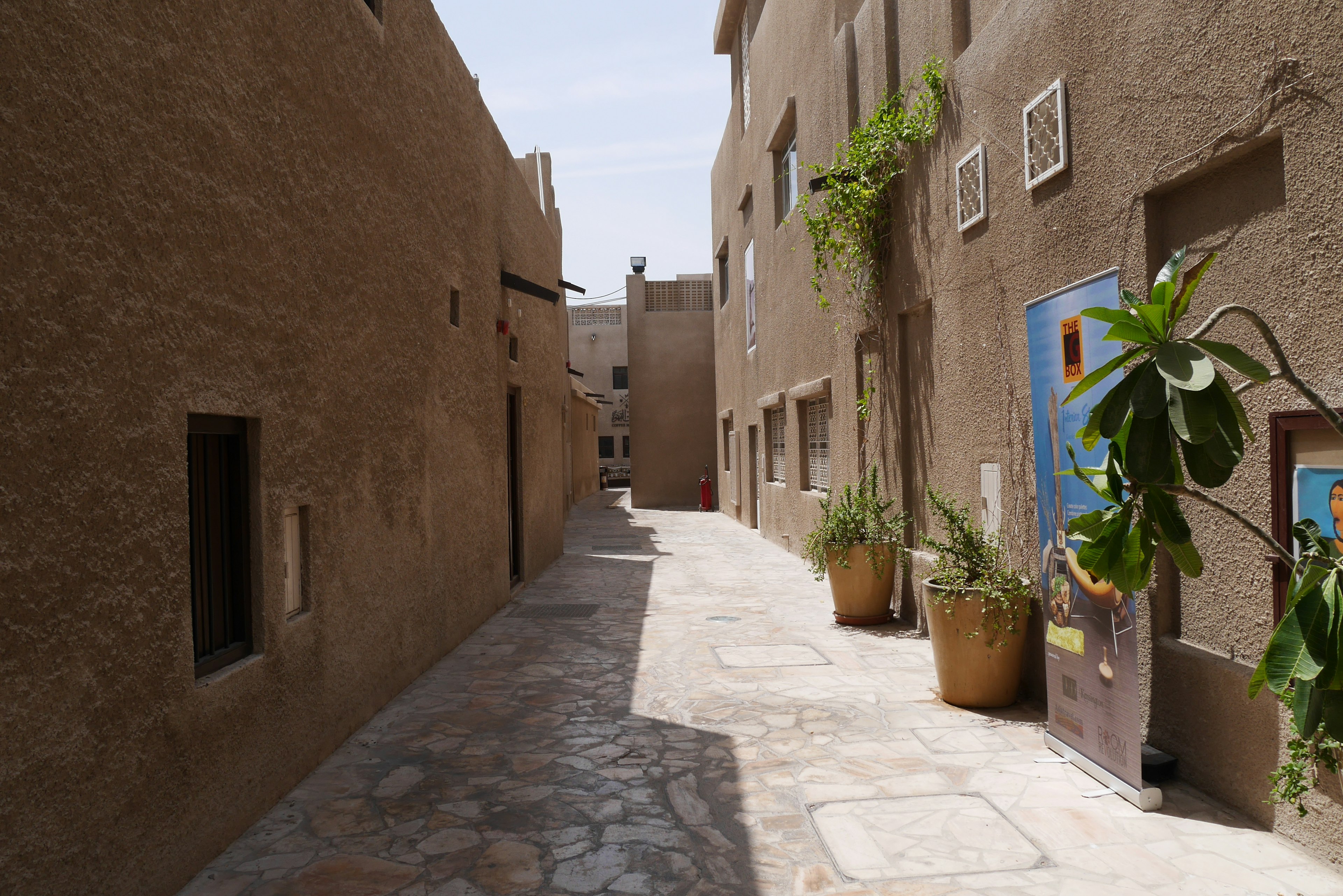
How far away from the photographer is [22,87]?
8.40 ft


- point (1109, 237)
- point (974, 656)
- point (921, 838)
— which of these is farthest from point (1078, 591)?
point (1109, 237)

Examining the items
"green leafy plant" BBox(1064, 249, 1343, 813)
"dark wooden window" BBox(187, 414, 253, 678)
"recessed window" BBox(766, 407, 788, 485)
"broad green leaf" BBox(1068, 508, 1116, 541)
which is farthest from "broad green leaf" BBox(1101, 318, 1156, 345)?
"recessed window" BBox(766, 407, 788, 485)

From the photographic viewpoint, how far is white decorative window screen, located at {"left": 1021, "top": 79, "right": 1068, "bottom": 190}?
484cm

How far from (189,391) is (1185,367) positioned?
3401 mm

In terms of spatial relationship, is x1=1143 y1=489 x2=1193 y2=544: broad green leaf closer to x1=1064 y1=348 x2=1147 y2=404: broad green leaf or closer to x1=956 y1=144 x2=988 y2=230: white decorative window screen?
x1=1064 y1=348 x2=1147 y2=404: broad green leaf

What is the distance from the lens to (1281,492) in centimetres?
342

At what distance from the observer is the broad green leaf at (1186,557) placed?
2.45 meters

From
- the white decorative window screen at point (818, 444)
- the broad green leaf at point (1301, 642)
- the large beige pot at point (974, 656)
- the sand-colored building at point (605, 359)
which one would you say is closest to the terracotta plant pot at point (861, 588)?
the large beige pot at point (974, 656)

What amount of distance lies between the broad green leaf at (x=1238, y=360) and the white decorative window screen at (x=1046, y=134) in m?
2.98

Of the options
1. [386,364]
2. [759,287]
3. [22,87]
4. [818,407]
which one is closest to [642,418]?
[759,287]

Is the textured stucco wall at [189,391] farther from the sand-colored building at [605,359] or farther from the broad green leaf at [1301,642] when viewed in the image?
the sand-colored building at [605,359]

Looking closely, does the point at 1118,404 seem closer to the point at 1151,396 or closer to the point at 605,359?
the point at 1151,396

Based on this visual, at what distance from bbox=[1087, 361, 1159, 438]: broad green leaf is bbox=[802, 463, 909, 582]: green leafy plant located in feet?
18.8

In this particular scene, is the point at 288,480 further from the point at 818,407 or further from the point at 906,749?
the point at 818,407
